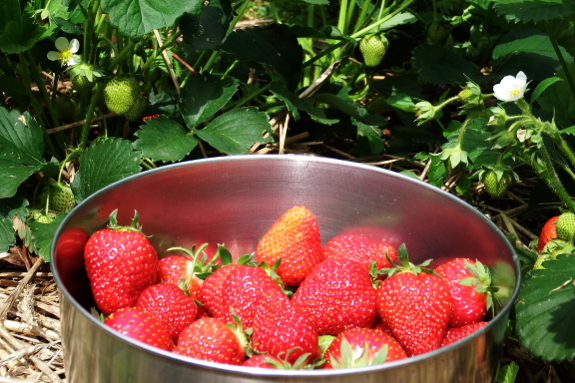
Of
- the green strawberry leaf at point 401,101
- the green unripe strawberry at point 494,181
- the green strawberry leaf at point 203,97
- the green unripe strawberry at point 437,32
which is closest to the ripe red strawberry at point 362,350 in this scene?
the green unripe strawberry at point 494,181

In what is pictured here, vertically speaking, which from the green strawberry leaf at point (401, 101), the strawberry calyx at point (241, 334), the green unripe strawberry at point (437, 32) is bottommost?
the strawberry calyx at point (241, 334)

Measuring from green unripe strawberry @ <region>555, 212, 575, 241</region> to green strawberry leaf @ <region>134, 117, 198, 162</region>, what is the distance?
560 millimetres

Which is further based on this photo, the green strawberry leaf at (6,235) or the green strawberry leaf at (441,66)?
the green strawberry leaf at (441,66)

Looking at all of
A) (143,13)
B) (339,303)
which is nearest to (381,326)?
(339,303)

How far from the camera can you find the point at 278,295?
74 centimetres

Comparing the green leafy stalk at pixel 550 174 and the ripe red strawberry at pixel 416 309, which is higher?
the green leafy stalk at pixel 550 174

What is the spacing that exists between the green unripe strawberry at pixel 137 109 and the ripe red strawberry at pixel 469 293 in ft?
2.00

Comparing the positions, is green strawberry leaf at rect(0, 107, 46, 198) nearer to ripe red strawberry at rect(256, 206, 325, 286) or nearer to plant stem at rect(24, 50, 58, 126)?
plant stem at rect(24, 50, 58, 126)

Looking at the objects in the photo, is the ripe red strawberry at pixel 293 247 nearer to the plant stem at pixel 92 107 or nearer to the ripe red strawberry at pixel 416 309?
the ripe red strawberry at pixel 416 309

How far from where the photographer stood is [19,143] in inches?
42.4

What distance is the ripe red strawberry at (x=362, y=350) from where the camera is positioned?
0.62 metres

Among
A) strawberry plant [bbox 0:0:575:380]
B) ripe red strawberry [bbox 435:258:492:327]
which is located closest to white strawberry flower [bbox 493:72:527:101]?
strawberry plant [bbox 0:0:575:380]

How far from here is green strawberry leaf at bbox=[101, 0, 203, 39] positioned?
3.01ft

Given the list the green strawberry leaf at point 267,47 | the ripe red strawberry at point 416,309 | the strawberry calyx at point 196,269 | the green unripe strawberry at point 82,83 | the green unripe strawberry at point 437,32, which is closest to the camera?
the ripe red strawberry at point 416,309
